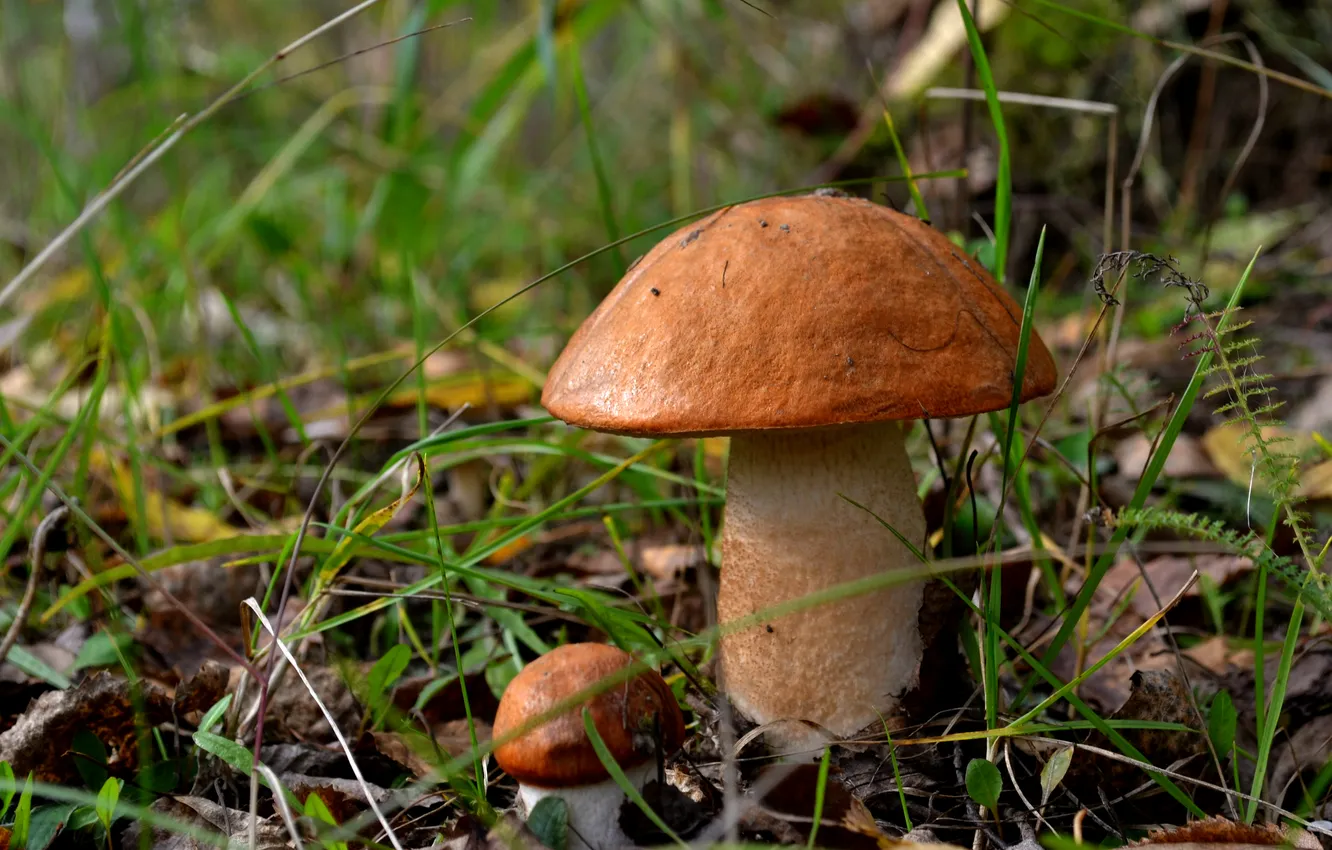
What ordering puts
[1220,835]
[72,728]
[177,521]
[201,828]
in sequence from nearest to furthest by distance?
1. [1220,835]
2. [201,828]
3. [72,728]
4. [177,521]

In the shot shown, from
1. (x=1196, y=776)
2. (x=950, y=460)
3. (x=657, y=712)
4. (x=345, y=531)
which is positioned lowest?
(x=1196, y=776)

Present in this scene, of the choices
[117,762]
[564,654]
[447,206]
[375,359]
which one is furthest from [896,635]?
[447,206]

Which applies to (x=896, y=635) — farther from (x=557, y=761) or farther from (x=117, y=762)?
(x=117, y=762)

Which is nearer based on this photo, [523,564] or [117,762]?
[117,762]

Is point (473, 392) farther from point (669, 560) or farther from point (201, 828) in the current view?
point (201, 828)

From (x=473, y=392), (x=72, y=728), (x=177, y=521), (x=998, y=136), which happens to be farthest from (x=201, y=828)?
(x=473, y=392)

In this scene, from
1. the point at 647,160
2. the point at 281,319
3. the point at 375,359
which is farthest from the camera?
the point at 647,160

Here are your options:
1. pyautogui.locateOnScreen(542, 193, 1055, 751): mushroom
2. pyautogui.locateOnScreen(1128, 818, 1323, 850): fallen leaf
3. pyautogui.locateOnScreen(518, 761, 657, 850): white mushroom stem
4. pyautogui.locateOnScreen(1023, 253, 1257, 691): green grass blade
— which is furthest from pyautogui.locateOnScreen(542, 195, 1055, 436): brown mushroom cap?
pyautogui.locateOnScreen(1128, 818, 1323, 850): fallen leaf
